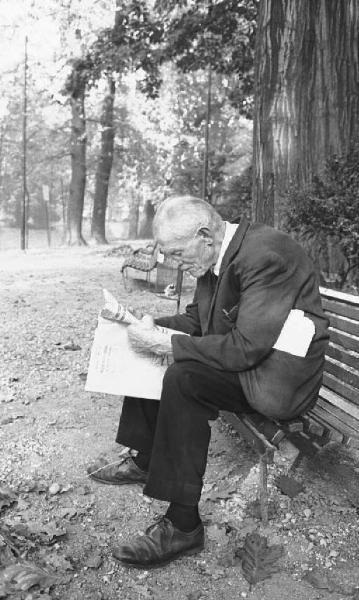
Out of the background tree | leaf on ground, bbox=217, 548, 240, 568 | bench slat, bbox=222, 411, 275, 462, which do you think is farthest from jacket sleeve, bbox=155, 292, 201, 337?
the background tree

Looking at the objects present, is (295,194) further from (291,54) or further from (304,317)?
(304,317)

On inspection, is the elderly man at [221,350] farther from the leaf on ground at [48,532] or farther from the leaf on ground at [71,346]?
the leaf on ground at [71,346]

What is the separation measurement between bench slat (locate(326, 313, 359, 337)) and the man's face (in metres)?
0.85

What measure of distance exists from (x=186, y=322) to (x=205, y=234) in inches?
Answer: 26.2

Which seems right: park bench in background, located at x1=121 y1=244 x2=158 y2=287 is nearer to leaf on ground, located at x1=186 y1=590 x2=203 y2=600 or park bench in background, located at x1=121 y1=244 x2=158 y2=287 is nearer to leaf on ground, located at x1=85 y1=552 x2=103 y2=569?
leaf on ground, located at x1=85 y1=552 x2=103 y2=569

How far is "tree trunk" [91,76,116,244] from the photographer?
1905cm

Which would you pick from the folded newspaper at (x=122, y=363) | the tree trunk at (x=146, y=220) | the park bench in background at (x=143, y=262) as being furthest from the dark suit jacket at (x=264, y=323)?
the tree trunk at (x=146, y=220)

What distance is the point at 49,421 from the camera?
372 cm

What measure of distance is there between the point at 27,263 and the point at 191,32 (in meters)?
6.53

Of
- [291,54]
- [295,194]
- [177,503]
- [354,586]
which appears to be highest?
[291,54]

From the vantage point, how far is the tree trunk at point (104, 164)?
1905 cm

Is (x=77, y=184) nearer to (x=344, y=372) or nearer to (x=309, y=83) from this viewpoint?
(x=309, y=83)

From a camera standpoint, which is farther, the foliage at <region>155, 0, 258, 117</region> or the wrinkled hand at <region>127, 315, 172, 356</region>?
the foliage at <region>155, 0, 258, 117</region>

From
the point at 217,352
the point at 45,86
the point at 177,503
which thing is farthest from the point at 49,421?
the point at 45,86
